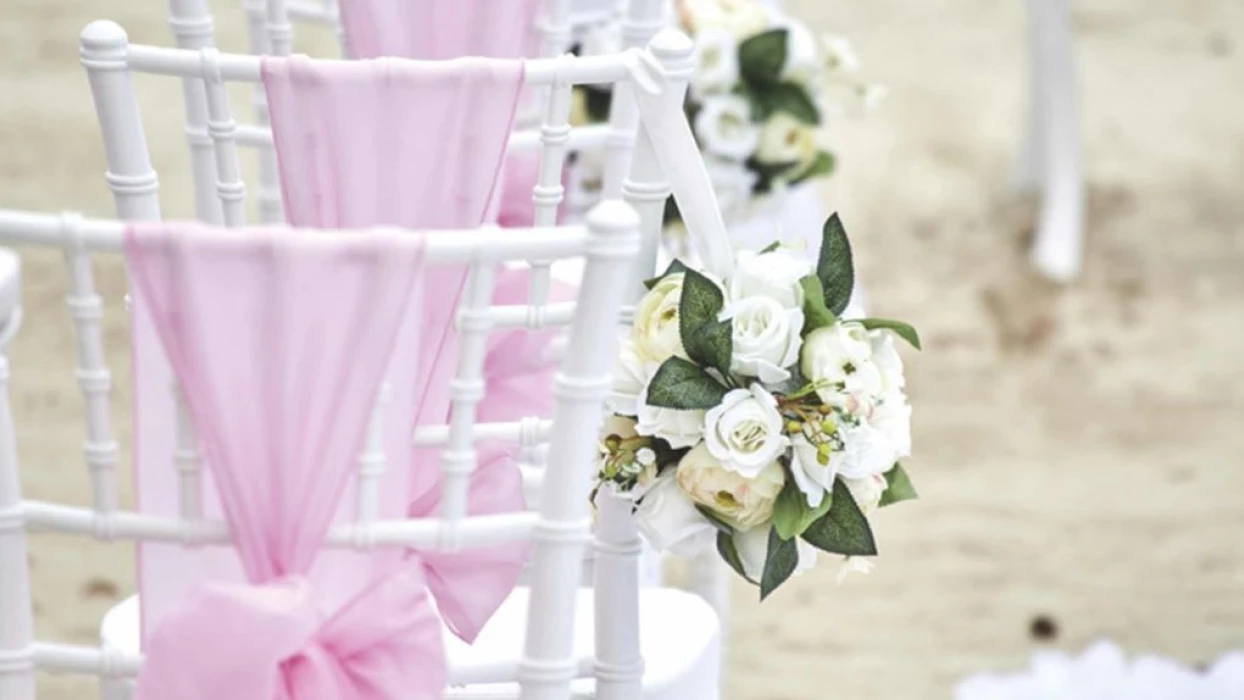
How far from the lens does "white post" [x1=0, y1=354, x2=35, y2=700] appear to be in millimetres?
922

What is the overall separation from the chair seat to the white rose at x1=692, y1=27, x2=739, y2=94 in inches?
29.8

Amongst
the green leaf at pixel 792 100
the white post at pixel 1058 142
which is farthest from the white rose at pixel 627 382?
the white post at pixel 1058 142

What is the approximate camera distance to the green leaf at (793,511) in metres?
1.08

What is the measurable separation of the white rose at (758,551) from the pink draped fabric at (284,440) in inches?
9.6

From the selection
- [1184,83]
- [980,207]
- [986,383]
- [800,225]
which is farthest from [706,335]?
[1184,83]

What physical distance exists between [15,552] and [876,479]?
0.50m

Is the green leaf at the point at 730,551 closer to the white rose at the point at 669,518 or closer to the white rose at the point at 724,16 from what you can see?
the white rose at the point at 669,518

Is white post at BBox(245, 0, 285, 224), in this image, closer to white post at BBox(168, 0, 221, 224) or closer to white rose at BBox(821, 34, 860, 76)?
white post at BBox(168, 0, 221, 224)

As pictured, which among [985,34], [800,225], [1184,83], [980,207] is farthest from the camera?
[985,34]

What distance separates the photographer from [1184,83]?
4438mm

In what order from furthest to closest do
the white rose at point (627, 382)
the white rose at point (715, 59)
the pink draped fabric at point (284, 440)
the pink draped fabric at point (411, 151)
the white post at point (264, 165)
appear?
the white rose at point (715, 59) → the white post at point (264, 165) → the white rose at point (627, 382) → the pink draped fabric at point (411, 151) → the pink draped fabric at point (284, 440)

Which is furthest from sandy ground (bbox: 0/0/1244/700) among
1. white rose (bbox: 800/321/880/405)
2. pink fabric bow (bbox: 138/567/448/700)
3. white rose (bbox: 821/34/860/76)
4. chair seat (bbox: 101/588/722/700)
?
pink fabric bow (bbox: 138/567/448/700)

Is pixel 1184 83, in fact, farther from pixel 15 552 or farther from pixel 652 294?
pixel 15 552

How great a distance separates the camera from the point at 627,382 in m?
1.12
